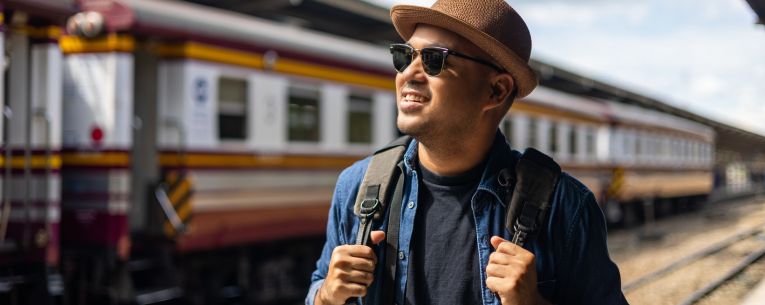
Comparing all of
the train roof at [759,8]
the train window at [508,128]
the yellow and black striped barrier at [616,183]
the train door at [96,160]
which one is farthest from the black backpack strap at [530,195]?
the yellow and black striped barrier at [616,183]

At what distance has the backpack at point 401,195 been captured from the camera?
1955mm

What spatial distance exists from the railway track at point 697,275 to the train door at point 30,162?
23.4 ft

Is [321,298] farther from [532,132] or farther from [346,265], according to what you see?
[532,132]

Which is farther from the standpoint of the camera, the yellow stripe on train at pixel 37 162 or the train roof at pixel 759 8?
the yellow stripe on train at pixel 37 162

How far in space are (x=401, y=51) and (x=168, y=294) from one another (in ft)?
22.8

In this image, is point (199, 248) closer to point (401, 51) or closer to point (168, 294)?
point (168, 294)

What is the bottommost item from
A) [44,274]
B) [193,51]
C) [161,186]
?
[44,274]

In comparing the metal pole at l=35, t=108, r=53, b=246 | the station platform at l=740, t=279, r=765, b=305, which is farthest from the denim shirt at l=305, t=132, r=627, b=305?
the station platform at l=740, t=279, r=765, b=305

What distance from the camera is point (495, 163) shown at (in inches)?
82.8

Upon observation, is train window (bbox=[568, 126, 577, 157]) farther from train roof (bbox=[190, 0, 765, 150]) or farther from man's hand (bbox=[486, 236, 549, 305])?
man's hand (bbox=[486, 236, 549, 305])

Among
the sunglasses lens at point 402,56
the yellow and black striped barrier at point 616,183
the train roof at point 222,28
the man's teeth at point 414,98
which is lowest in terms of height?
the yellow and black striped barrier at point 616,183

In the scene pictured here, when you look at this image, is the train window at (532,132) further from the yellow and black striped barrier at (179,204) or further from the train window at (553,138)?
the yellow and black striped barrier at (179,204)

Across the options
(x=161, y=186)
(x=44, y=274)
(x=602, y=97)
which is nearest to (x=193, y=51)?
(x=161, y=186)

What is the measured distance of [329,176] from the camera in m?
9.69
